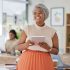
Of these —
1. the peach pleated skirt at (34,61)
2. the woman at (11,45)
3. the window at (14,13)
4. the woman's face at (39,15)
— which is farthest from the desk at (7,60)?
the window at (14,13)

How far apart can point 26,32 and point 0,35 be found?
4506mm

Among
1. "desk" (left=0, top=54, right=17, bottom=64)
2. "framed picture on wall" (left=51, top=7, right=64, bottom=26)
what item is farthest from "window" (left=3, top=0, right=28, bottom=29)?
"desk" (left=0, top=54, right=17, bottom=64)

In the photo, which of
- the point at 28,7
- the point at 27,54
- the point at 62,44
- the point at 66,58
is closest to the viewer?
the point at 27,54

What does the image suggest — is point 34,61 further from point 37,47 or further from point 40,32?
point 40,32

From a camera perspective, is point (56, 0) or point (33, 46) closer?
point (33, 46)

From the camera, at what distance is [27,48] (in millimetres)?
1727

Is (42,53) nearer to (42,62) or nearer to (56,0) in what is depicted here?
(42,62)

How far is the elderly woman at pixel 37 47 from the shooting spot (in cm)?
170

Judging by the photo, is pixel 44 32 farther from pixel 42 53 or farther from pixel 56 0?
pixel 56 0

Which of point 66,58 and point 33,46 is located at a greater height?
point 33,46

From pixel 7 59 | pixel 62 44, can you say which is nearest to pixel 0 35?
pixel 62 44

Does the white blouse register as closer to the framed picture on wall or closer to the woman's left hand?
the woman's left hand

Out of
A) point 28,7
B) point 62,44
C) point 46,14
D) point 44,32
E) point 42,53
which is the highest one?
point 28,7

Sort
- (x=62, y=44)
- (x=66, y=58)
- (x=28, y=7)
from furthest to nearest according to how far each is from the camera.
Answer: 1. (x=28, y=7)
2. (x=62, y=44)
3. (x=66, y=58)
